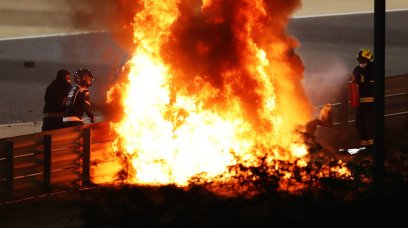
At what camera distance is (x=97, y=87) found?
21.4 meters

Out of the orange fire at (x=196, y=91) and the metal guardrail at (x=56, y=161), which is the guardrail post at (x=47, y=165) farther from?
the orange fire at (x=196, y=91)

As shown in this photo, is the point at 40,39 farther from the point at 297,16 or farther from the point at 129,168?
the point at 129,168

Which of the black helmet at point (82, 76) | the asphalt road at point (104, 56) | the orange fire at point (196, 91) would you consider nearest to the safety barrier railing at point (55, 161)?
the orange fire at point (196, 91)

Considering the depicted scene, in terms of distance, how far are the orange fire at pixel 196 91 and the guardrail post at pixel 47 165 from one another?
1.07 meters

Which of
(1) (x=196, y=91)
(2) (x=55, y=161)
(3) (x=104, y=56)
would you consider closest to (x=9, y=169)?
(2) (x=55, y=161)

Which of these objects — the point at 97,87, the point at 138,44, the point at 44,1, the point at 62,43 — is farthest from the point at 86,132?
the point at 62,43

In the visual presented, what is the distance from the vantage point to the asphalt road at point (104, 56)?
2053cm

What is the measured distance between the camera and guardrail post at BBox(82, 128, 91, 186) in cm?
1164

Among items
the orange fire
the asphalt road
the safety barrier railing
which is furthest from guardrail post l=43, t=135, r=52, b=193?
the asphalt road

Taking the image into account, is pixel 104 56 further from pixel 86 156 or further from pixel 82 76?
pixel 86 156

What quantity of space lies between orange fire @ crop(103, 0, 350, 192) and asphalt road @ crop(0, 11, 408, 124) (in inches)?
211

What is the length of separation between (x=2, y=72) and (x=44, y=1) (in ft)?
8.55

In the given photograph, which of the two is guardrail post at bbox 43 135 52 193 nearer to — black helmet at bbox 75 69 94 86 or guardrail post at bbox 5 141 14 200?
guardrail post at bbox 5 141 14 200

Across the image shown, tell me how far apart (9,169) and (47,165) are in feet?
1.74
